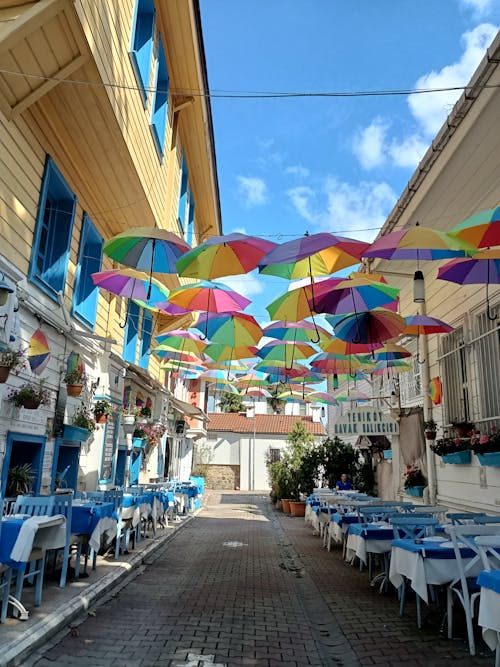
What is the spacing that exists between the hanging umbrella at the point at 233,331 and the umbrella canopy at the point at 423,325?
271cm

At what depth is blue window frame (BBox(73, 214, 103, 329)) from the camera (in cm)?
934

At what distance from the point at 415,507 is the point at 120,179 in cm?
755

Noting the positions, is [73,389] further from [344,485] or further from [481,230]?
[344,485]

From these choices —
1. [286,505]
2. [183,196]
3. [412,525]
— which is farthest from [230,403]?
[412,525]

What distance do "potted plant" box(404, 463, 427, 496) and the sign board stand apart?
676 centimetres

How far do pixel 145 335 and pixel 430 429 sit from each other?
8387 millimetres

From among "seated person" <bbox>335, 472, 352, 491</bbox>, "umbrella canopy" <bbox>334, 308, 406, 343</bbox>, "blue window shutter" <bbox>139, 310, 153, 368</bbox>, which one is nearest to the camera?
"umbrella canopy" <bbox>334, 308, 406, 343</bbox>

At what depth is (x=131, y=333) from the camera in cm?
1381

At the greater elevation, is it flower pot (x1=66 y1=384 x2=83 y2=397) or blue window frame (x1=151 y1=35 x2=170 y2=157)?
blue window frame (x1=151 y1=35 x2=170 y2=157)

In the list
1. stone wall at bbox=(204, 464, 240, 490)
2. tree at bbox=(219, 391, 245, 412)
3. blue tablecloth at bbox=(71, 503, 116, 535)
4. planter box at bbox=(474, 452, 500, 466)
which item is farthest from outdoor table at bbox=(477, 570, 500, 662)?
tree at bbox=(219, 391, 245, 412)

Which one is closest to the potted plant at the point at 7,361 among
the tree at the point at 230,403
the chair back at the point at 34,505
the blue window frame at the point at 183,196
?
the chair back at the point at 34,505

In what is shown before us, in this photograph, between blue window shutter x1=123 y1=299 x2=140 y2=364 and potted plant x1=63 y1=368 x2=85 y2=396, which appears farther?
blue window shutter x1=123 y1=299 x2=140 y2=364

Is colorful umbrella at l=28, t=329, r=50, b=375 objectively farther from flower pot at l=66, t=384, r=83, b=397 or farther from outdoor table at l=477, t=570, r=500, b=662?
outdoor table at l=477, t=570, r=500, b=662

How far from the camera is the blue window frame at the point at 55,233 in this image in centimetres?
820
